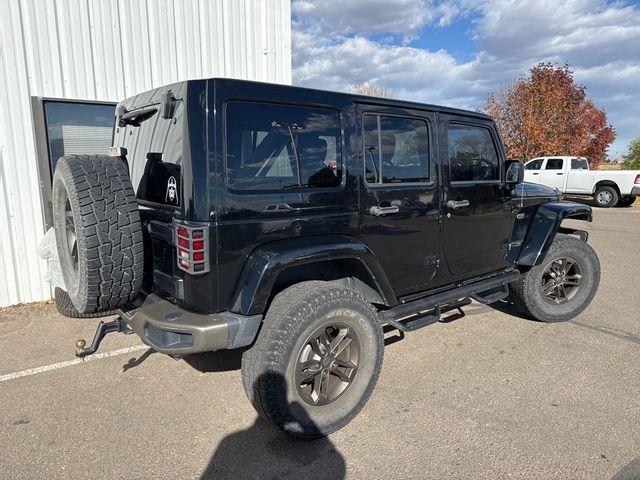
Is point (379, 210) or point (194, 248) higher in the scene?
point (379, 210)

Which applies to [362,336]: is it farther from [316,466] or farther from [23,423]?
[23,423]

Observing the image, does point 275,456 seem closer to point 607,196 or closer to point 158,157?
point 158,157

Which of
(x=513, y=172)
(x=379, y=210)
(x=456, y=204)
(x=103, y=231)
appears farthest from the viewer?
(x=513, y=172)

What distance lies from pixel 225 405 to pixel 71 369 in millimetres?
1480

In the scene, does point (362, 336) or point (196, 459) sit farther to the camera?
point (362, 336)

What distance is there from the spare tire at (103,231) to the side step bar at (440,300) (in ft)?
5.71

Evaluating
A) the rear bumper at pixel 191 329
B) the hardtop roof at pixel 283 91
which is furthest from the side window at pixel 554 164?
the rear bumper at pixel 191 329

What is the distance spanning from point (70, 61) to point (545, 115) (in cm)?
2084

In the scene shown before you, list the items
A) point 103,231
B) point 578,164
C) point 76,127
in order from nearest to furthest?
point 103,231 < point 76,127 < point 578,164

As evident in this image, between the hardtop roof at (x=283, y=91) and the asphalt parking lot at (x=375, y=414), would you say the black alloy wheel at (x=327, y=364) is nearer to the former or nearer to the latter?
the asphalt parking lot at (x=375, y=414)

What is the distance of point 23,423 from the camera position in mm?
2928

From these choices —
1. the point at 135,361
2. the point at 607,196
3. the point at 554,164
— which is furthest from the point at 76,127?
the point at 607,196

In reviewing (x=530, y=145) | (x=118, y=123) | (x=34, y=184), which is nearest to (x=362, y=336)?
(x=118, y=123)

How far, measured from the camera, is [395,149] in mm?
3305
